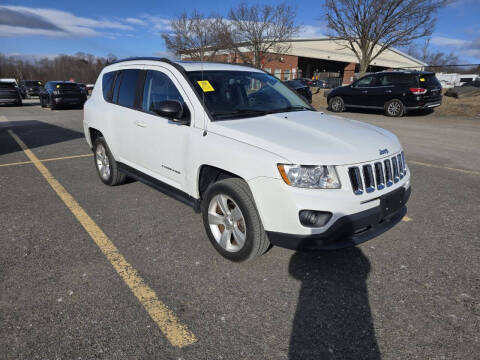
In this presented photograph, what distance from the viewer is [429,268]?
3.02 meters

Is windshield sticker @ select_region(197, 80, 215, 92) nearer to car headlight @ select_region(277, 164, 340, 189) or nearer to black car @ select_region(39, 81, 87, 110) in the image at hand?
car headlight @ select_region(277, 164, 340, 189)

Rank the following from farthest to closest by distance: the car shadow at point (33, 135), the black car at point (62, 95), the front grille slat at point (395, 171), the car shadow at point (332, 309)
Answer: the black car at point (62, 95), the car shadow at point (33, 135), the front grille slat at point (395, 171), the car shadow at point (332, 309)

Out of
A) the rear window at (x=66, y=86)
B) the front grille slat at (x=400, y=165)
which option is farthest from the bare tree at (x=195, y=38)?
the front grille slat at (x=400, y=165)

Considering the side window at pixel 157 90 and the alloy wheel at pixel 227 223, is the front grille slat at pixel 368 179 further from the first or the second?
the side window at pixel 157 90

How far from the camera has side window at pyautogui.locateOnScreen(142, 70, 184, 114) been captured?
362cm

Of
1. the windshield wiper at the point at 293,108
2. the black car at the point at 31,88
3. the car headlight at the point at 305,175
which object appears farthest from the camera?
the black car at the point at 31,88

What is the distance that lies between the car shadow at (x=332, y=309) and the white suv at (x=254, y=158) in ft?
1.32

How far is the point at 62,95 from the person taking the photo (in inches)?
717

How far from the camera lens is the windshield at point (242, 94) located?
11.1 feet

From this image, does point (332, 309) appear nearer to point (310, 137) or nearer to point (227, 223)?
point (227, 223)

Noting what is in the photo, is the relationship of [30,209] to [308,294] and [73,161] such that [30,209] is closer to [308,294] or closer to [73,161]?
[73,161]

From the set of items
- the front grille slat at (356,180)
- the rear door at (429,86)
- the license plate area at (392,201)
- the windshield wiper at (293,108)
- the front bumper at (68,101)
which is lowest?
the license plate area at (392,201)

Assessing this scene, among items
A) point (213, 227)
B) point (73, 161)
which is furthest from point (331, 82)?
point (213, 227)

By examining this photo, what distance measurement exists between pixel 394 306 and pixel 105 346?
203 centimetres
